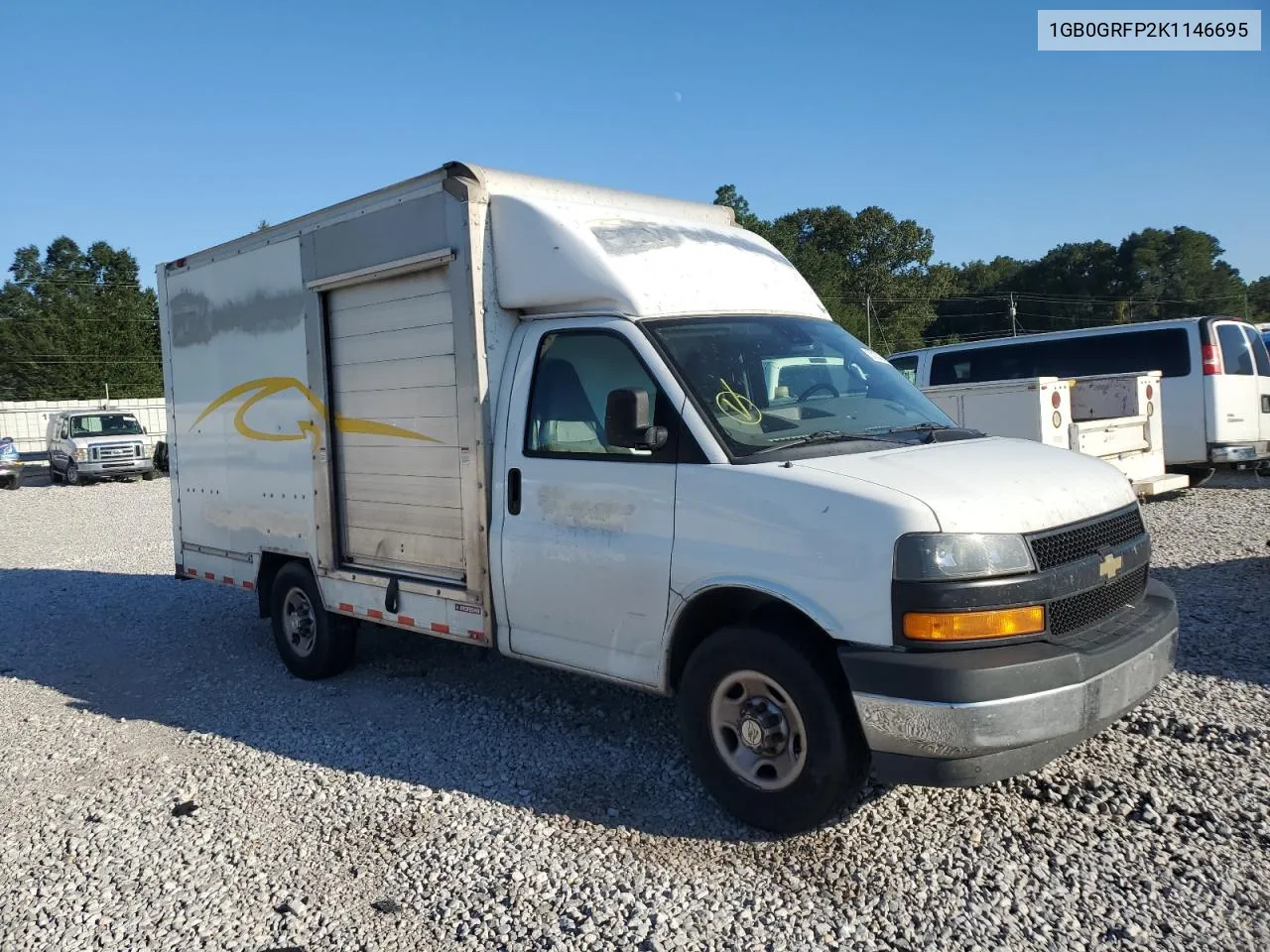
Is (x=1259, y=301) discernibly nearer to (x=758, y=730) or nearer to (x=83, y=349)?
(x=83, y=349)

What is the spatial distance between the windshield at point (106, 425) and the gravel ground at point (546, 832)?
870 inches

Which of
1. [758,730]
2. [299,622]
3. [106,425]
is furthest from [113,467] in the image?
[758,730]

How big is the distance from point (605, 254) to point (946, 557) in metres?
2.26

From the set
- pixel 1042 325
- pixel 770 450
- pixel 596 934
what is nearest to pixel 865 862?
pixel 596 934

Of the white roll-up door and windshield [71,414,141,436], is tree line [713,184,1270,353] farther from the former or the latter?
the white roll-up door

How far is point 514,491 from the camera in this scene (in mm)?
4980

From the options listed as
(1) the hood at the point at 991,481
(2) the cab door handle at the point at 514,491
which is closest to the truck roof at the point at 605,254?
(2) the cab door handle at the point at 514,491

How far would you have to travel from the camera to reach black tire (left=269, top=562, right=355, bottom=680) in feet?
21.3

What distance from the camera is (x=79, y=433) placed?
85.5 feet

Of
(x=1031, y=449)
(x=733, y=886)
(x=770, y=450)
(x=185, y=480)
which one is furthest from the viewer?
(x=185, y=480)

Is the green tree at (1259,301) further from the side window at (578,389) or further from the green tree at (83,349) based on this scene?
the side window at (578,389)

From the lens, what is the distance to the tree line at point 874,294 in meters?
49.2

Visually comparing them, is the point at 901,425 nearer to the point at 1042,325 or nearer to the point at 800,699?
the point at 800,699

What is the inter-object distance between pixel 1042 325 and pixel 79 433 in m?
68.1
